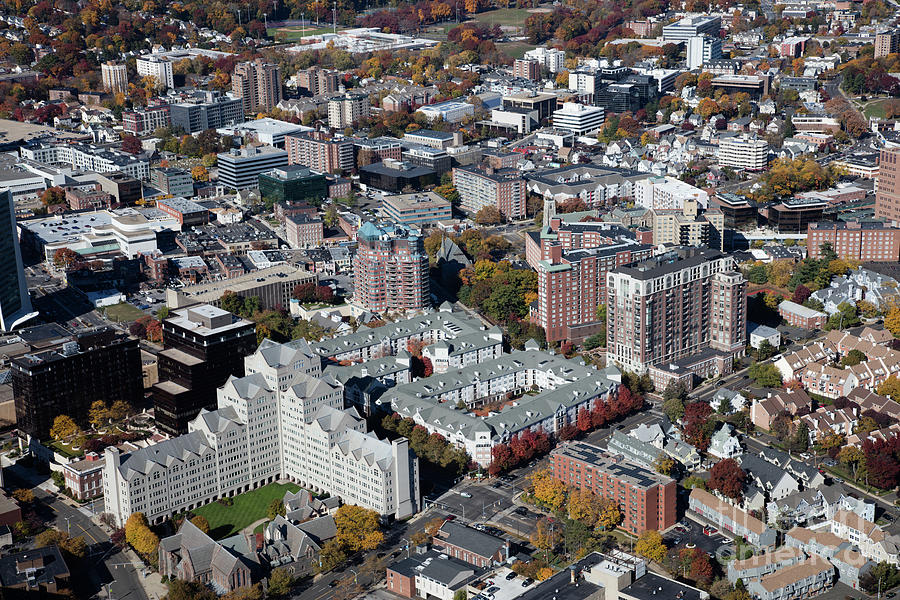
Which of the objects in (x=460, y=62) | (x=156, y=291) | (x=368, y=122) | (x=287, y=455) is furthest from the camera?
(x=460, y=62)

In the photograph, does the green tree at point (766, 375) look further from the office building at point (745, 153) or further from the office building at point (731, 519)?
the office building at point (745, 153)

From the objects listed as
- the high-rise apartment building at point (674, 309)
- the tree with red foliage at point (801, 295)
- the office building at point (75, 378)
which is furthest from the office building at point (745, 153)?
the office building at point (75, 378)

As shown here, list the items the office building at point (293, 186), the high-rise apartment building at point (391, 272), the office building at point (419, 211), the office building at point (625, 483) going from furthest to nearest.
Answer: the office building at point (293, 186), the office building at point (419, 211), the high-rise apartment building at point (391, 272), the office building at point (625, 483)

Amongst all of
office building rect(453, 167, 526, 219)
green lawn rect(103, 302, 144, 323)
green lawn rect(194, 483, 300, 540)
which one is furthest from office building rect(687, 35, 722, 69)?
green lawn rect(194, 483, 300, 540)

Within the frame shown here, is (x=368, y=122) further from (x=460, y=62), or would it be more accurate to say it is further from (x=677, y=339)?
(x=677, y=339)

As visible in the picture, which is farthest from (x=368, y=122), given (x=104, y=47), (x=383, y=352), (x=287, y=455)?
(x=287, y=455)

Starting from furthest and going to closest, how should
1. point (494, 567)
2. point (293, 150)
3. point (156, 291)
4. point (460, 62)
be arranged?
point (460, 62)
point (293, 150)
point (156, 291)
point (494, 567)

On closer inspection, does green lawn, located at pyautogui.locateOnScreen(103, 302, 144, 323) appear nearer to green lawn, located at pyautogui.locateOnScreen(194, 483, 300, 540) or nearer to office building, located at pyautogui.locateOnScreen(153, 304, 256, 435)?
office building, located at pyautogui.locateOnScreen(153, 304, 256, 435)
